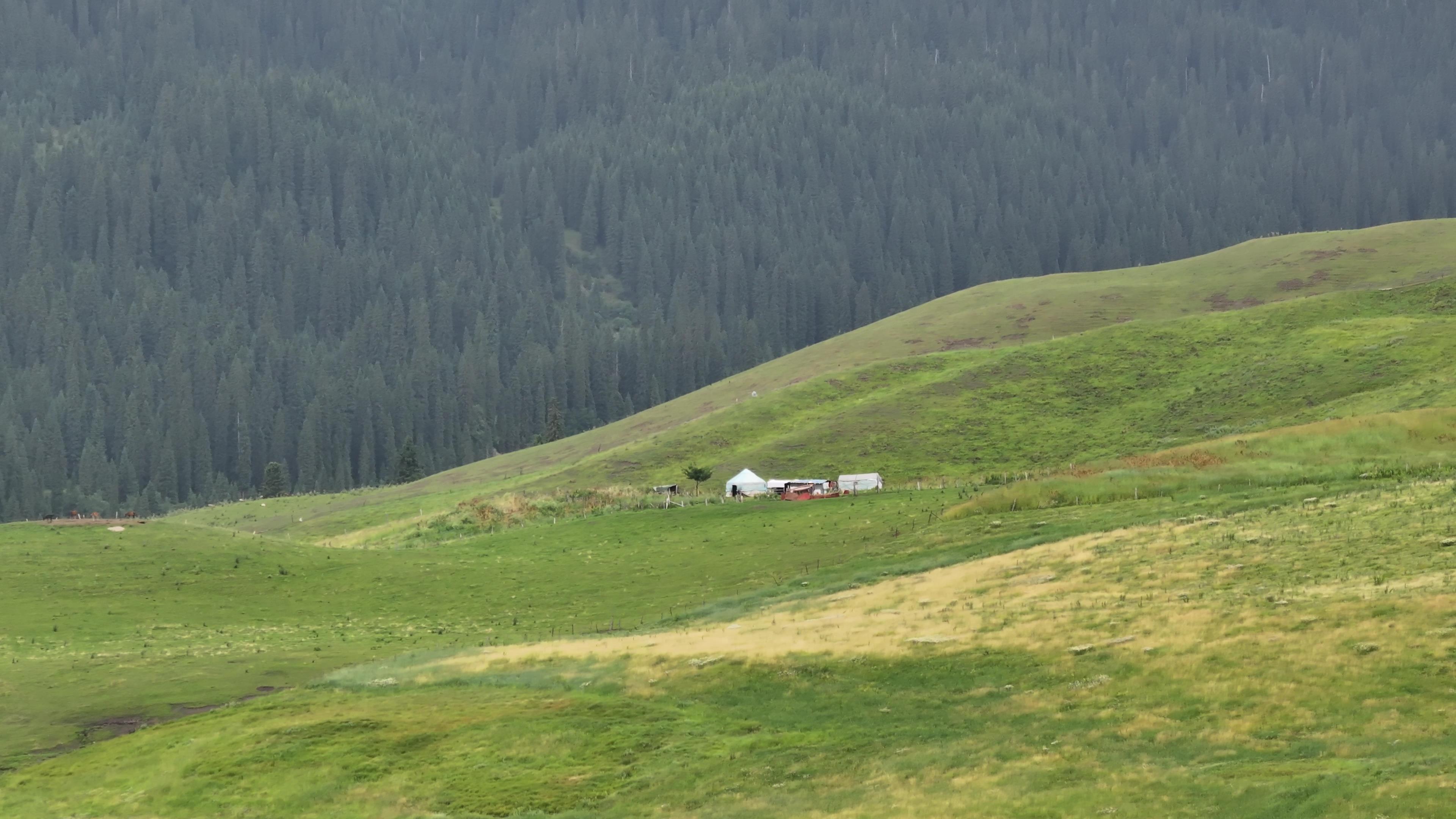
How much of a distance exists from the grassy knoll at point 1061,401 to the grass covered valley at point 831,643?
1119 mm

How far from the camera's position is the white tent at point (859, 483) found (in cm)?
11125

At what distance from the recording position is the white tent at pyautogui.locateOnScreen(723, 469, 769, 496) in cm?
11706

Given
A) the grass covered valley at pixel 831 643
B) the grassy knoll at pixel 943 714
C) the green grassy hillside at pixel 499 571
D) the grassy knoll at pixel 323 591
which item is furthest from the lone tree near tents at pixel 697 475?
the grassy knoll at pixel 943 714

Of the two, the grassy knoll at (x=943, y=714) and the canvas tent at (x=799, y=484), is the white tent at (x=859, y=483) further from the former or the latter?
the grassy knoll at (x=943, y=714)

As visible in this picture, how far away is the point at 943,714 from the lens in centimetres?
4647

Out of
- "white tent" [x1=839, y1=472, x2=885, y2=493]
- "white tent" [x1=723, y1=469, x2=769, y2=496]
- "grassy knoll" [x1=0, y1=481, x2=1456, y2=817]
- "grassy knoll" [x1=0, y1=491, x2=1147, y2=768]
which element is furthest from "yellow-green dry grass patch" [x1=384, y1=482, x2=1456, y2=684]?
"white tent" [x1=723, y1=469, x2=769, y2=496]

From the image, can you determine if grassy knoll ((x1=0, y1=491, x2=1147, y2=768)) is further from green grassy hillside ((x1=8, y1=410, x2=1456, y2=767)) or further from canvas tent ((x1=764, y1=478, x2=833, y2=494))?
canvas tent ((x1=764, y1=478, x2=833, y2=494))

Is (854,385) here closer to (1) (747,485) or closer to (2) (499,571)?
(1) (747,485)

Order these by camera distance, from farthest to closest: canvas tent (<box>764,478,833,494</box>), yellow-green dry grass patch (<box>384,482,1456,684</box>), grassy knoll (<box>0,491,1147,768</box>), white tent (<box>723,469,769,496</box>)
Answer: white tent (<box>723,469,769,496</box>), canvas tent (<box>764,478,833,494</box>), grassy knoll (<box>0,491,1147,768</box>), yellow-green dry grass patch (<box>384,482,1456,684</box>)

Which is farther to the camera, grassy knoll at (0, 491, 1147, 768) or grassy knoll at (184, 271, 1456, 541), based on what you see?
grassy knoll at (184, 271, 1456, 541)

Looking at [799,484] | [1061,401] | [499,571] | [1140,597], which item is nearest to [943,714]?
[1140,597]

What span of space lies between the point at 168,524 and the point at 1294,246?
155 m

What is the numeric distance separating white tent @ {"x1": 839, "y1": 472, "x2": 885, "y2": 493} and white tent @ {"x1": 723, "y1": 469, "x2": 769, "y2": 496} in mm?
6859

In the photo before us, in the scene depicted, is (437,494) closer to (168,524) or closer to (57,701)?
(168,524)
